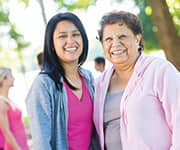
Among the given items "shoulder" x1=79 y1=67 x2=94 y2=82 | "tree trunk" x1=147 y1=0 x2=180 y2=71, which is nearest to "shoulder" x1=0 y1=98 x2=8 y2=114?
"shoulder" x1=79 y1=67 x2=94 y2=82

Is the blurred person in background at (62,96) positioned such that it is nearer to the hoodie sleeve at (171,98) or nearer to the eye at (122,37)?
the eye at (122,37)

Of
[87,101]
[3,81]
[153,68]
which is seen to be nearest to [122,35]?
[153,68]

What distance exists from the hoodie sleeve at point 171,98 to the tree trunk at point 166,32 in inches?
235

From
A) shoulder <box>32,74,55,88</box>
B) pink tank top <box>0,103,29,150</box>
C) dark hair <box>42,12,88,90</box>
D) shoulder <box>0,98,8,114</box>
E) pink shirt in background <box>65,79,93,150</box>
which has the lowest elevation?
pink tank top <box>0,103,29,150</box>

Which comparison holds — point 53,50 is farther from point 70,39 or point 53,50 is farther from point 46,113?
point 46,113

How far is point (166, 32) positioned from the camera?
9.35 meters

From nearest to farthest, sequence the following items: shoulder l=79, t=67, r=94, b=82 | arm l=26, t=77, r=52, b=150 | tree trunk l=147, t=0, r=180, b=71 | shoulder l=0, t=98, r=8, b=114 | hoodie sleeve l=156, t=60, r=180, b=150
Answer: hoodie sleeve l=156, t=60, r=180, b=150 → arm l=26, t=77, r=52, b=150 → shoulder l=79, t=67, r=94, b=82 → shoulder l=0, t=98, r=8, b=114 → tree trunk l=147, t=0, r=180, b=71

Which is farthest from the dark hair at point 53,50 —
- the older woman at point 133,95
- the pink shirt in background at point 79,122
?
the older woman at point 133,95

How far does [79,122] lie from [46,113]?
26 cm

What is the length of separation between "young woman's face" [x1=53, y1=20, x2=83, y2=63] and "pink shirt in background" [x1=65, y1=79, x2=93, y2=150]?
8.3 inches

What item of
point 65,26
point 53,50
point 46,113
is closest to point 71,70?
point 53,50

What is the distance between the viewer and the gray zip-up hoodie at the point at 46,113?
138 inches

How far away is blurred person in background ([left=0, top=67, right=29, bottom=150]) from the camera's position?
565 centimetres

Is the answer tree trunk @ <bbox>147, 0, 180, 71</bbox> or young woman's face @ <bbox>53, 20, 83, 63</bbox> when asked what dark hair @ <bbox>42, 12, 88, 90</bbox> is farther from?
tree trunk @ <bbox>147, 0, 180, 71</bbox>
